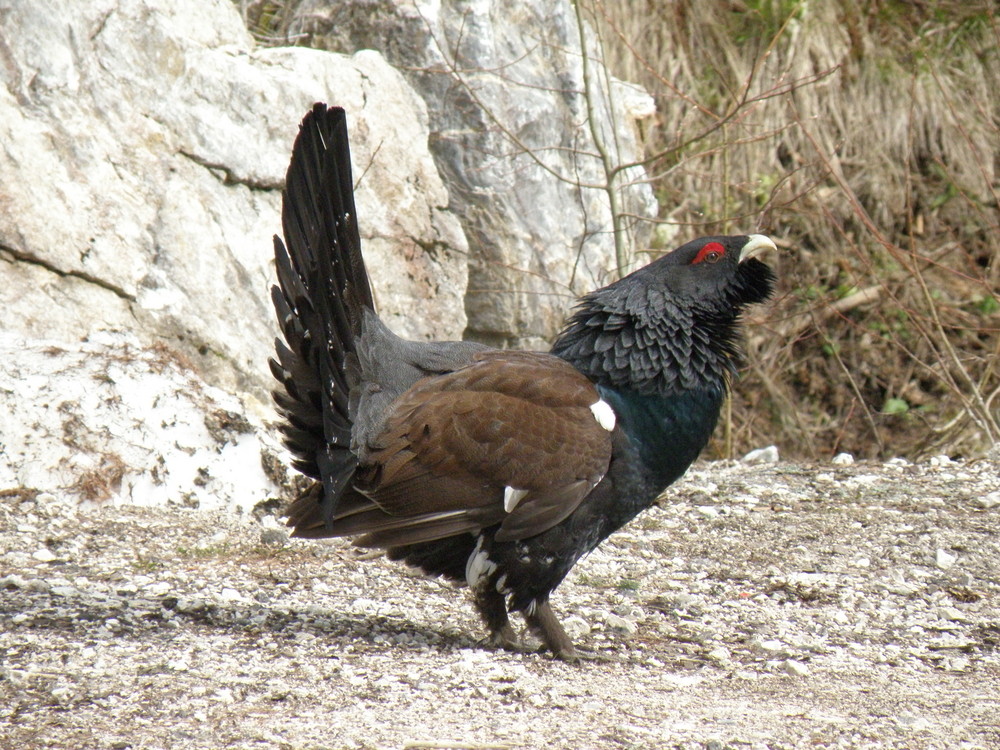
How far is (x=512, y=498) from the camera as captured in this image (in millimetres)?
3914

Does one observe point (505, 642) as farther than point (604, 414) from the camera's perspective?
Yes

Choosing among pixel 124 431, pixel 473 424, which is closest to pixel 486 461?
pixel 473 424

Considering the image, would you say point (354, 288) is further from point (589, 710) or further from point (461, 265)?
point (461, 265)

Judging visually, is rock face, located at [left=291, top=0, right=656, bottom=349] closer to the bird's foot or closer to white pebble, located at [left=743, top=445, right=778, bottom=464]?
white pebble, located at [left=743, top=445, right=778, bottom=464]

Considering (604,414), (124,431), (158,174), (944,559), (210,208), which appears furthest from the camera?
(210,208)

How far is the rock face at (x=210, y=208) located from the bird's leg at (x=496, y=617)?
191 cm

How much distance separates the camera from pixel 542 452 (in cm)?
394

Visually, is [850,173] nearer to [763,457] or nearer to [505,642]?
[763,457]

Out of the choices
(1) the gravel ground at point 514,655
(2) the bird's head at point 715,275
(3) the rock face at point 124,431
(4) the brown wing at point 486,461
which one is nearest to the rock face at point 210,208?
(3) the rock face at point 124,431

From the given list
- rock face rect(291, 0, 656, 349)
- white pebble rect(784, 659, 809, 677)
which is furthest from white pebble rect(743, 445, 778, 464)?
white pebble rect(784, 659, 809, 677)

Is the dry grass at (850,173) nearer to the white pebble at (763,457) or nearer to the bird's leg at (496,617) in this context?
the white pebble at (763,457)

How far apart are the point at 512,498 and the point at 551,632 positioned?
0.54 metres

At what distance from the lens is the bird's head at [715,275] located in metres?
4.31

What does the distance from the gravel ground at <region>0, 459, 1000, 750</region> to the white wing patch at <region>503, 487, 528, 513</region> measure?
1.75ft
